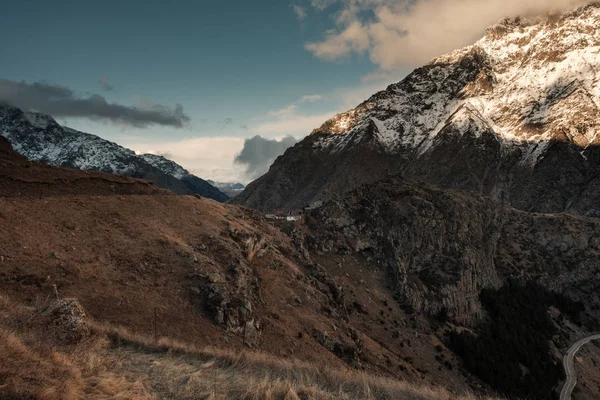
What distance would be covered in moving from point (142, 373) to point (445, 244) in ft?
246

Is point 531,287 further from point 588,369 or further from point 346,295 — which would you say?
point 346,295

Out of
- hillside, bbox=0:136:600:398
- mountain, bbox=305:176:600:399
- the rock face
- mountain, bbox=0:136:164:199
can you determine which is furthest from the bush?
mountain, bbox=0:136:164:199

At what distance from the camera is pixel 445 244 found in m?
75.2

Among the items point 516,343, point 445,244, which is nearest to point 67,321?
point 445,244

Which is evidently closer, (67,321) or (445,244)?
(67,321)

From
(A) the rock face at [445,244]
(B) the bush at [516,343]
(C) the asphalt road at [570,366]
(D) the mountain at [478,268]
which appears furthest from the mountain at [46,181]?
(C) the asphalt road at [570,366]

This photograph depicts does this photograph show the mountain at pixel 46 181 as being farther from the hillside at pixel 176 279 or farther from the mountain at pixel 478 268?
the mountain at pixel 478 268

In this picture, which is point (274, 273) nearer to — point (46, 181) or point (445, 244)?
point (46, 181)

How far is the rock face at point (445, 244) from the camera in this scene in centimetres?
6162

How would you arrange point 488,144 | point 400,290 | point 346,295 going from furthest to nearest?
1. point 488,144
2. point 400,290
3. point 346,295

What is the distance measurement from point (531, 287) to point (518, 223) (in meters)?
25.6

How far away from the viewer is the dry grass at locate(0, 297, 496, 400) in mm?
6457

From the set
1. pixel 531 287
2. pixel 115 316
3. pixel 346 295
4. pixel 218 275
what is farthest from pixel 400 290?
pixel 531 287

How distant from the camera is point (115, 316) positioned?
831 inches
